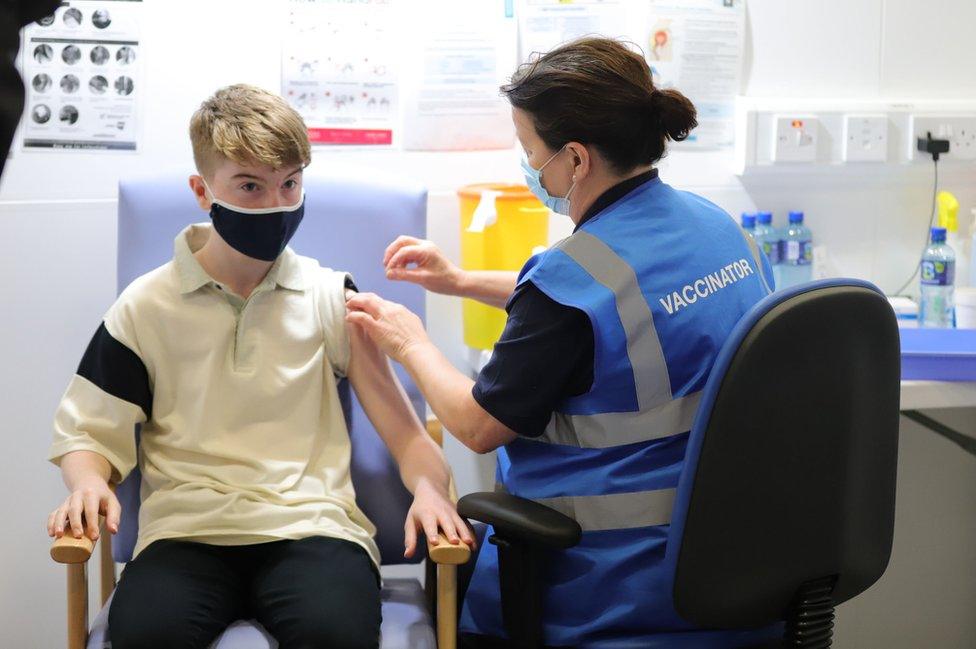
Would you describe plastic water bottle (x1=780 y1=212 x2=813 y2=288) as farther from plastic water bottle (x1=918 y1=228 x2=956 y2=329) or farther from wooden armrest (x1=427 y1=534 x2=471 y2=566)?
wooden armrest (x1=427 y1=534 x2=471 y2=566)

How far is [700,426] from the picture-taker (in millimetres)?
1414

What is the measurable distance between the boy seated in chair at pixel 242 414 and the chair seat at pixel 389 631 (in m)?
0.02

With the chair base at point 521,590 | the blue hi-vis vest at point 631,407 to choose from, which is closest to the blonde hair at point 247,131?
the blue hi-vis vest at point 631,407

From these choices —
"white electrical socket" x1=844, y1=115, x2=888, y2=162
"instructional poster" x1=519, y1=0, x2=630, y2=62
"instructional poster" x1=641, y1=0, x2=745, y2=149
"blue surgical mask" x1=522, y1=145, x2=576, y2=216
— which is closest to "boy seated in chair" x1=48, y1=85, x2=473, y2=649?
"blue surgical mask" x1=522, y1=145, x2=576, y2=216

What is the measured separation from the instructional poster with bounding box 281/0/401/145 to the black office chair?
1306 millimetres

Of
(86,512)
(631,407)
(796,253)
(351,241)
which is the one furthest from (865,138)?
(86,512)

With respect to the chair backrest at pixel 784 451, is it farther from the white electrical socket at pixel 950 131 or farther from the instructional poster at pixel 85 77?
the instructional poster at pixel 85 77

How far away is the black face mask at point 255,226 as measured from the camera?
188 centimetres

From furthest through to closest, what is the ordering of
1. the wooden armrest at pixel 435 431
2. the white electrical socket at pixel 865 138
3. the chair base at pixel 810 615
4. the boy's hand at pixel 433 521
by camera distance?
1. the white electrical socket at pixel 865 138
2. the wooden armrest at pixel 435 431
3. the boy's hand at pixel 433 521
4. the chair base at pixel 810 615

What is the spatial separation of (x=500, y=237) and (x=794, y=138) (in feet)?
2.52

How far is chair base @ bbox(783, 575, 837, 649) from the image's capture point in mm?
1509

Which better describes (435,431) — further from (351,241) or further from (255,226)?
(255,226)

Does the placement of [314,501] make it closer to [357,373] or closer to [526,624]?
[357,373]

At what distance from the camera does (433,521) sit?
5.82 ft
